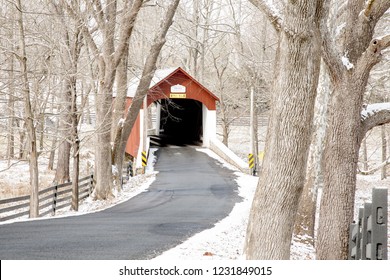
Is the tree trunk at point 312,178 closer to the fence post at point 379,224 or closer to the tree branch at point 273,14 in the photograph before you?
the tree branch at point 273,14

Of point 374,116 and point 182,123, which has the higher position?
point 374,116

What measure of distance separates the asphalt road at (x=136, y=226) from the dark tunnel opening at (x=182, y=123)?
12354 mm

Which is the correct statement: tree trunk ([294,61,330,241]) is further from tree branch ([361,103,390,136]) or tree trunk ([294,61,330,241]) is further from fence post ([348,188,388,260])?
fence post ([348,188,388,260])

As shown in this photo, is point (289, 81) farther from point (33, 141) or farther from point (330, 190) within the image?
point (33, 141)

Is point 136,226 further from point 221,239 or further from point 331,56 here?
point 331,56

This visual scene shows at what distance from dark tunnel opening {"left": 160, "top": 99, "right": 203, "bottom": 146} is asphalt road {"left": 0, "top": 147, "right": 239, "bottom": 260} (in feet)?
40.5

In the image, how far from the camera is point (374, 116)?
783cm

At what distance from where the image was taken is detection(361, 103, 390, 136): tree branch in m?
7.81

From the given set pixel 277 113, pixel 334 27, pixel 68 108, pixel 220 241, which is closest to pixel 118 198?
pixel 68 108

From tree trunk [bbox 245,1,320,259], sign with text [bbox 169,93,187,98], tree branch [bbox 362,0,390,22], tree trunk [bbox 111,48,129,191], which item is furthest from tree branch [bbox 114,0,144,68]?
sign with text [bbox 169,93,187,98]

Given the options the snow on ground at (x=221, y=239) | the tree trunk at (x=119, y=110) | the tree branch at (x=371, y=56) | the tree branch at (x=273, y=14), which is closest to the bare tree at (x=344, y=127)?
the tree branch at (x=371, y=56)

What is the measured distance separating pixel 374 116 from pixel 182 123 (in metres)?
29.1

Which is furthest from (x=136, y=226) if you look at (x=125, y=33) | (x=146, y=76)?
(x=146, y=76)

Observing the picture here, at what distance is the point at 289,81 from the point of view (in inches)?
222
